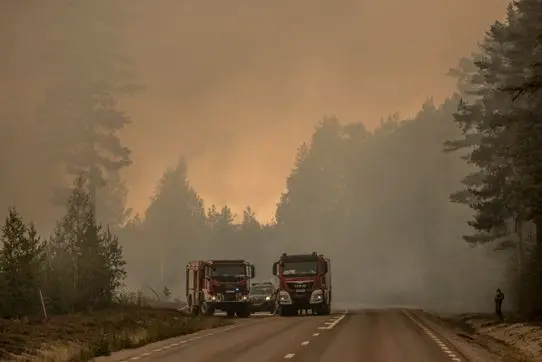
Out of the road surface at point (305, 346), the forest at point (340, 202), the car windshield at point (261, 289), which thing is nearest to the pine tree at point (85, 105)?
the forest at point (340, 202)

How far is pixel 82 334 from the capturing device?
29594mm

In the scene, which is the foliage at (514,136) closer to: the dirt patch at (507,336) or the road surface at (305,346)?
the dirt patch at (507,336)

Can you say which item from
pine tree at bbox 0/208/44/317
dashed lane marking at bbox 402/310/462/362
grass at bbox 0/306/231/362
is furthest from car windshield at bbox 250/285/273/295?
pine tree at bbox 0/208/44/317

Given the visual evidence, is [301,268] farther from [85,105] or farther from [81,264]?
[85,105]

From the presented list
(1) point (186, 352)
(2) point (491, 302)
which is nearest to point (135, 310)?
(1) point (186, 352)

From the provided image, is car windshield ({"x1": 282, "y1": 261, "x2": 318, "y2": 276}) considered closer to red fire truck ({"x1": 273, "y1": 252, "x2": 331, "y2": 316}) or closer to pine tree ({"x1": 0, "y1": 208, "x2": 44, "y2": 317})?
red fire truck ({"x1": 273, "y1": 252, "x2": 331, "y2": 316})

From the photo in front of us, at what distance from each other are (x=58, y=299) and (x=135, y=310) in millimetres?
5125

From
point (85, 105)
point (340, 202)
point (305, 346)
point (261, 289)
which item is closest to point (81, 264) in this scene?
point (261, 289)

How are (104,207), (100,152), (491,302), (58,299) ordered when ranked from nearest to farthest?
(58,299)
(491,302)
(100,152)
(104,207)

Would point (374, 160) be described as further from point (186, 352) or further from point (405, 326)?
point (186, 352)

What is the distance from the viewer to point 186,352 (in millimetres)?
23609

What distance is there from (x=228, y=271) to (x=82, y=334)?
18.2 metres

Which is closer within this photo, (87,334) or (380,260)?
(87,334)

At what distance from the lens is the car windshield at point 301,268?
4648 centimetres
